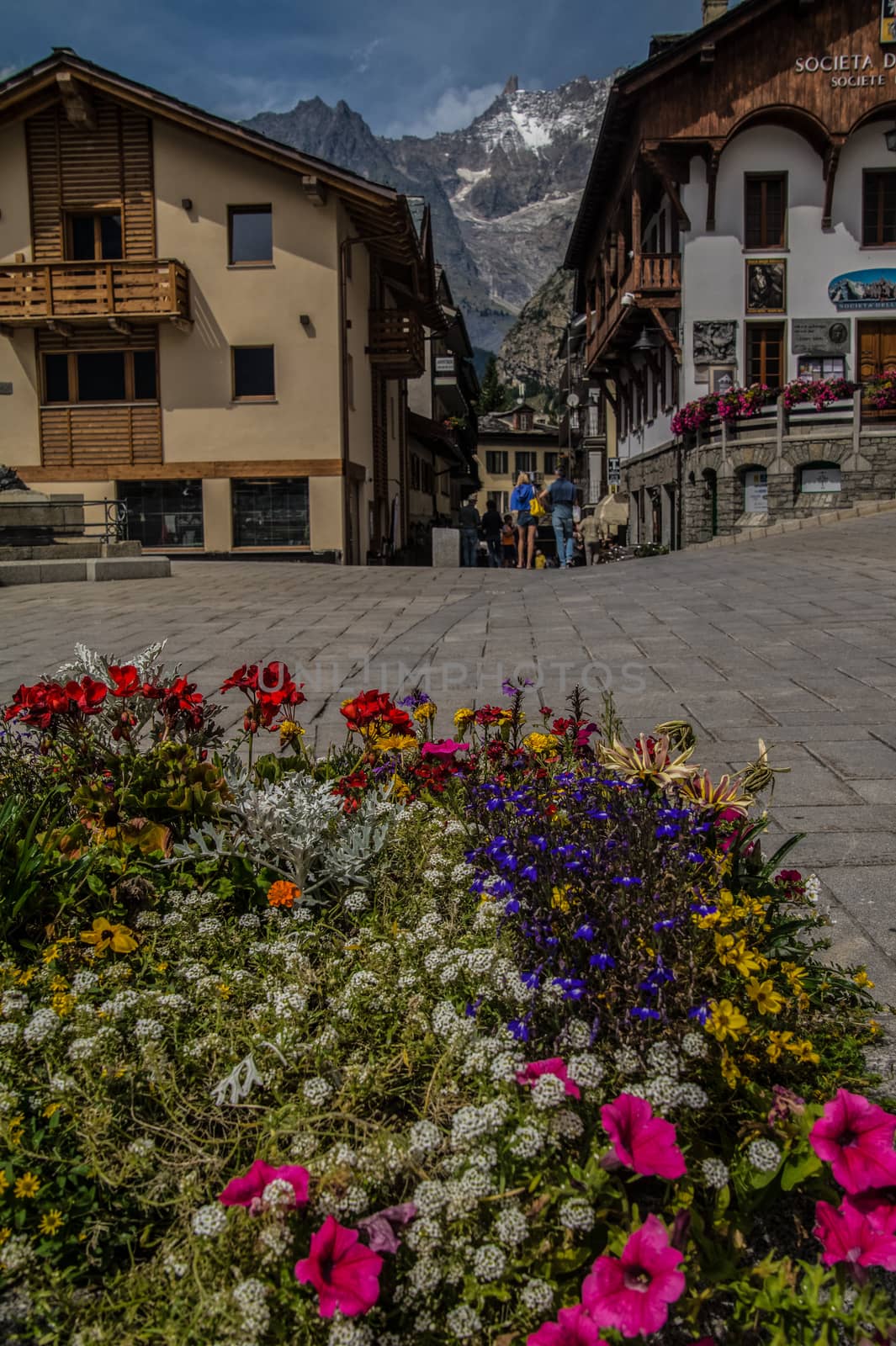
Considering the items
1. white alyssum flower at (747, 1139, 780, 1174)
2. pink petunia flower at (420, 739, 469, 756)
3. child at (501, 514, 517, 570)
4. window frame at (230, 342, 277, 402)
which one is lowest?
white alyssum flower at (747, 1139, 780, 1174)

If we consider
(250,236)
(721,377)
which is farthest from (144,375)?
(721,377)

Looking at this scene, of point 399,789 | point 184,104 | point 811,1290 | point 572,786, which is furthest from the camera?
point 184,104

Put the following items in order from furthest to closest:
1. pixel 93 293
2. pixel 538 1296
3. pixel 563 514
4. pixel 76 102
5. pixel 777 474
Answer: pixel 777 474, pixel 93 293, pixel 76 102, pixel 563 514, pixel 538 1296

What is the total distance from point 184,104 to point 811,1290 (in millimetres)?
24741

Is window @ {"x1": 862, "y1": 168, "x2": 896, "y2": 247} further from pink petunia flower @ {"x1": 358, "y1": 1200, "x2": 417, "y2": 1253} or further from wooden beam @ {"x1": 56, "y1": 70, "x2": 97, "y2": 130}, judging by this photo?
pink petunia flower @ {"x1": 358, "y1": 1200, "x2": 417, "y2": 1253}

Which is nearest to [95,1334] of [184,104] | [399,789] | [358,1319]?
[358,1319]

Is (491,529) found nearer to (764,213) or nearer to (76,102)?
(764,213)

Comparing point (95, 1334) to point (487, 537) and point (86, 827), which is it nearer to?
point (86, 827)

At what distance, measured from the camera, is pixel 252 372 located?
23.4m

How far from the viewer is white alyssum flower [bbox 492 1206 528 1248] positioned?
154 centimetres

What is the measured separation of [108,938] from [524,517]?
1923 centimetres

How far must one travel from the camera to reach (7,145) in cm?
2289

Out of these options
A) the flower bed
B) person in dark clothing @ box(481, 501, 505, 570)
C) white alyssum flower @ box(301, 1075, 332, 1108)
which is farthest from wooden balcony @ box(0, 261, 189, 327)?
white alyssum flower @ box(301, 1075, 332, 1108)

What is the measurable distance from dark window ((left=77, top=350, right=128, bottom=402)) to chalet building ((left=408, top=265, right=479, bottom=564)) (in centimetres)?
1063
